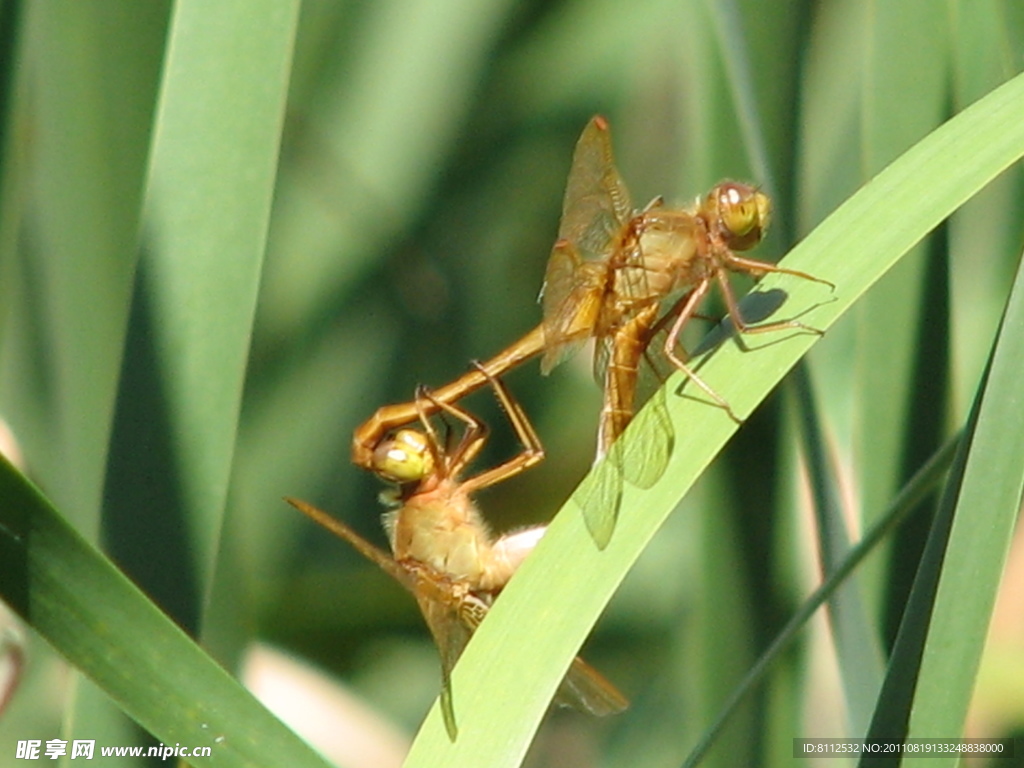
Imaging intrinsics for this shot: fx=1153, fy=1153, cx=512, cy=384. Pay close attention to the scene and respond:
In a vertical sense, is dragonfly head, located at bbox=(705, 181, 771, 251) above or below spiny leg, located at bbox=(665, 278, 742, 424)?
above

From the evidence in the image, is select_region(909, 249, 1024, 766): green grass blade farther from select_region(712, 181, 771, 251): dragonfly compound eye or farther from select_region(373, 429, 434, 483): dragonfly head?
select_region(373, 429, 434, 483): dragonfly head

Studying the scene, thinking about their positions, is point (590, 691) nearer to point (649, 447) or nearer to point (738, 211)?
point (649, 447)

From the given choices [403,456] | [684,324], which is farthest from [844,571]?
[403,456]

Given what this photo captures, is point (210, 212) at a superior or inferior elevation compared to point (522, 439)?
superior

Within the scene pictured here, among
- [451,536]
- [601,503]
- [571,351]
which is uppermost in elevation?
[601,503]

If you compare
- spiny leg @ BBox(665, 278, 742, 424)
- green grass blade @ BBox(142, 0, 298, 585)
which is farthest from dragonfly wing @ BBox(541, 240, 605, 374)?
green grass blade @ BBox(142, 0, 298, 585)

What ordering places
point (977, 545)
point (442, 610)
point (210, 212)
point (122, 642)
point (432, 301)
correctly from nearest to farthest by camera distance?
point (122, 642), point (977, 545), point (210, 212), point (442, 610), point (432, 301)
